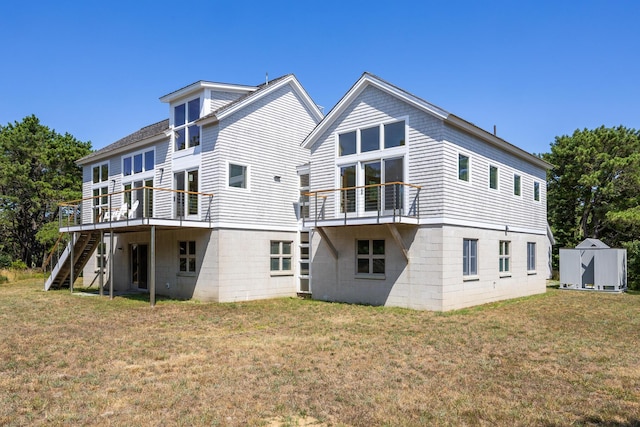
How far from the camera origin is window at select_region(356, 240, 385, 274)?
1641 centimetres

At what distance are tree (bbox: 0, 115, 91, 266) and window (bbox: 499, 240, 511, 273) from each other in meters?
32.2

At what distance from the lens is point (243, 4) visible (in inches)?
552

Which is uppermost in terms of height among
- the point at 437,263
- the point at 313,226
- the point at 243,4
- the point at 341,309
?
the point at 243,4

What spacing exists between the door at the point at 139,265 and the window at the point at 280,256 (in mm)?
6288

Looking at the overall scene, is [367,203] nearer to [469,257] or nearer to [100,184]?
[469,257]

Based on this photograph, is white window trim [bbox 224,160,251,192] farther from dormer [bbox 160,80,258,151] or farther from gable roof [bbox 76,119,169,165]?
gable roof [bbox 76,119,169,165]

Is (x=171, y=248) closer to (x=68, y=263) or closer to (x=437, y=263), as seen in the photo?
(x=68, y=263)

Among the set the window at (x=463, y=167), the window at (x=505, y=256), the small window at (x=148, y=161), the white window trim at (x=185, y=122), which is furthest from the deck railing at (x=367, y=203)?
the small window at (x=148, y=161)

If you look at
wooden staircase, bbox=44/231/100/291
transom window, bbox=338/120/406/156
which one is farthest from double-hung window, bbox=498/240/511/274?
wooden staircase, bbox=44/231/100/291

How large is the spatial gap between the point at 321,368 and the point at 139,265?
16587 millimetres

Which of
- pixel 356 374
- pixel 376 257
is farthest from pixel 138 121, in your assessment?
pixel 356 374

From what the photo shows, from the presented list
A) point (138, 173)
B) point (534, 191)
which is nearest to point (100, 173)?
point (138, 173)

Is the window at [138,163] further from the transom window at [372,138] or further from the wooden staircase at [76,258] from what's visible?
the transom window at [372,138]

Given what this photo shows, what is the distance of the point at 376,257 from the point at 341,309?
2.22m
